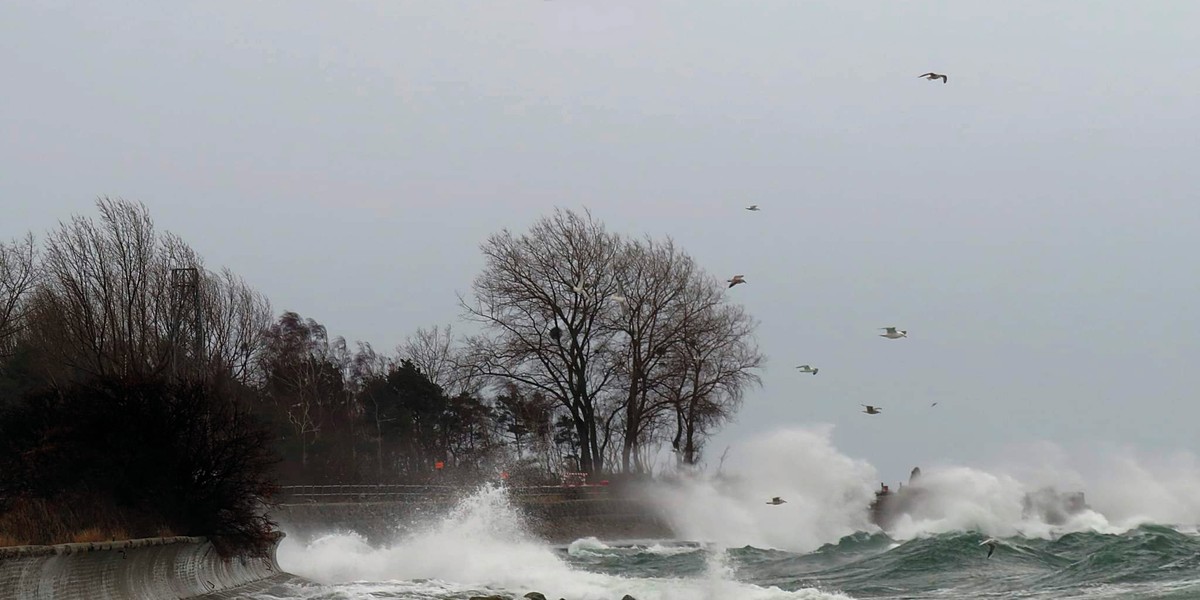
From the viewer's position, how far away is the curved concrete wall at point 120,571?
17.2 meters

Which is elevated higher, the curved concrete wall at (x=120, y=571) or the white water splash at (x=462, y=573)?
the curved concrete wall at (x=120, y=571)

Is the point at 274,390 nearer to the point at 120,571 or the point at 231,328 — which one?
the point at 231,328

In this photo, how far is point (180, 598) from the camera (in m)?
22.7

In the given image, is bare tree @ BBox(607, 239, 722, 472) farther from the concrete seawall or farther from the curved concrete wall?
the curved concrete wall

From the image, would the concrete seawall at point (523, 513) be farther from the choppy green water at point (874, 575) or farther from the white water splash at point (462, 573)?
the choppy green water at point (874, 575)

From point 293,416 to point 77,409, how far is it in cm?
5995

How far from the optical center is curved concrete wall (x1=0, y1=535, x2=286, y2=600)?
17.2 m

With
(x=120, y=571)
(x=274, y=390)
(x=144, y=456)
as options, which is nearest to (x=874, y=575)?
(x=144, y=456)

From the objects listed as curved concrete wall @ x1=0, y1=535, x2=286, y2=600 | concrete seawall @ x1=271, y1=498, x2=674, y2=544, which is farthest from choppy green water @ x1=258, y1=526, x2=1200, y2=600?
concrete seawall @ x1=271, y1=498, x2=674, y2=544

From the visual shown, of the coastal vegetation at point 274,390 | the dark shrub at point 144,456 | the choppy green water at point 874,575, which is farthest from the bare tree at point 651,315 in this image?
the dark shrub at point 144,456

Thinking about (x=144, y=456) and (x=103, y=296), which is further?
(x=103, y=296)

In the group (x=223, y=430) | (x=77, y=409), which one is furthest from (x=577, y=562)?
(x=77, y=409)

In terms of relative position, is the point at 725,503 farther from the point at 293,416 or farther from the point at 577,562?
the point at 293,416

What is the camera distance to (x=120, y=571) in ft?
67.1
